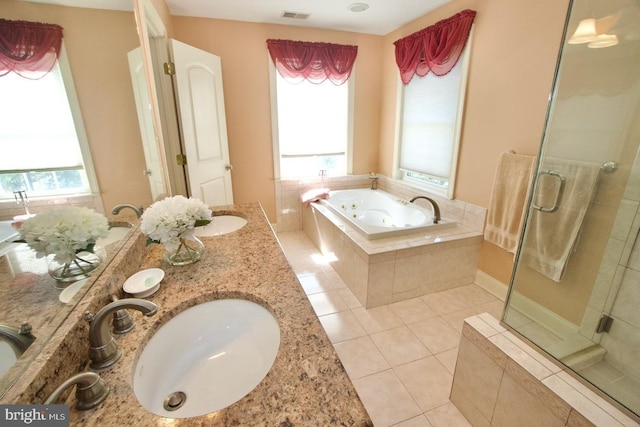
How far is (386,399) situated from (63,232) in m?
1.66

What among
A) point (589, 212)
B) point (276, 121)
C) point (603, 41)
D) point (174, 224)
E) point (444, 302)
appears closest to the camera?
point (174, 224)

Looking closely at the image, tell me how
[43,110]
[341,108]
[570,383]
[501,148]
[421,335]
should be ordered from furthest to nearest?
1. [341,108]
2. [501,148]
3. [421,335]
4. [570,383]
5. [43,110]

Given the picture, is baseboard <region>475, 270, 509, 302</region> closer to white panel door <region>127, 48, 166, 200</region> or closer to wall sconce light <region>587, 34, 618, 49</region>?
wall sconce light <region>587, 34, 618, 49</region>

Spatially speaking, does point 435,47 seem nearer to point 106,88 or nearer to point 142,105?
point 142,105

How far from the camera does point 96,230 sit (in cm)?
Answer: 86

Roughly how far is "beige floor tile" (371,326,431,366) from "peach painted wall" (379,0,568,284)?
1060mm

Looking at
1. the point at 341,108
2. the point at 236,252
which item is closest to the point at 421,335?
the point at 236,252

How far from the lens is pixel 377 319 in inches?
85.9

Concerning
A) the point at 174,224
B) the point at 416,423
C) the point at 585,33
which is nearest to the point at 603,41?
the point at 585,33

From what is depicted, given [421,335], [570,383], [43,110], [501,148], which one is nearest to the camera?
[43,110]

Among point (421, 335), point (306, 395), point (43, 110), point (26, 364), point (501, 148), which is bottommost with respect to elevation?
point (421, 335)

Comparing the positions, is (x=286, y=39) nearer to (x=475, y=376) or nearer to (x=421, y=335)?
(x=421, y=335)

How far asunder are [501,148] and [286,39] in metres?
2.54

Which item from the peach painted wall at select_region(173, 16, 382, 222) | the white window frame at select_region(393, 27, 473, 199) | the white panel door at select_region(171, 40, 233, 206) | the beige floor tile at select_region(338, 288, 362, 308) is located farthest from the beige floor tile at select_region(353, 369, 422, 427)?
the peach painted wall at select_region(173, 16, 382, 222)
